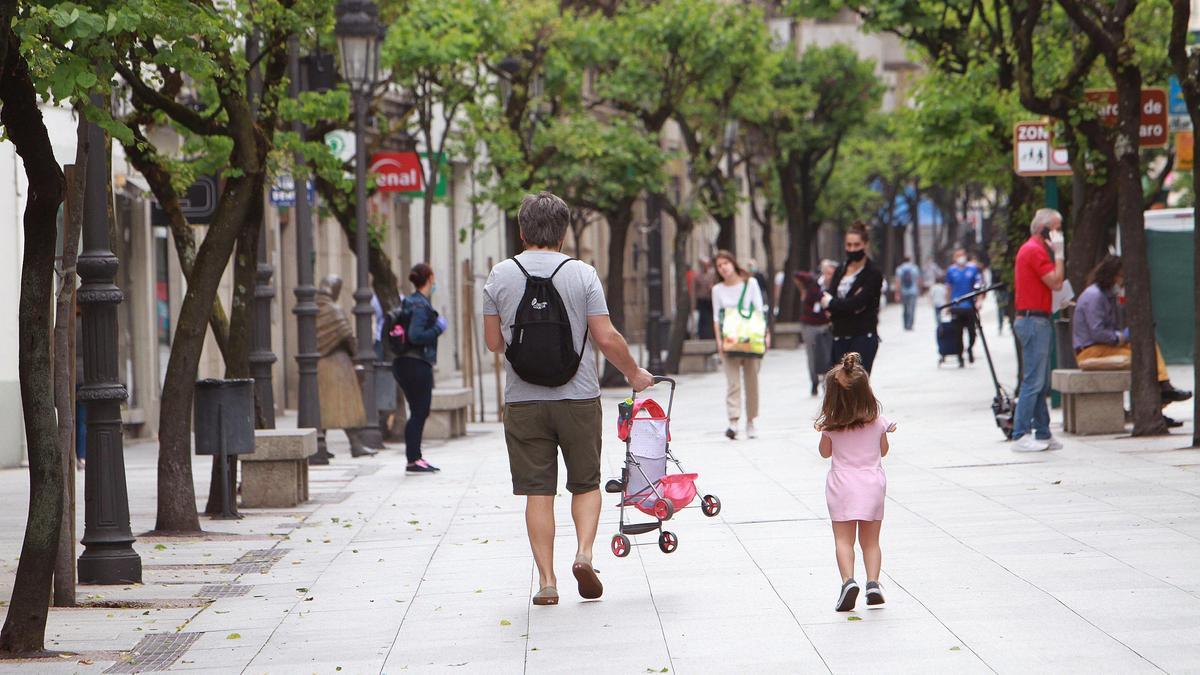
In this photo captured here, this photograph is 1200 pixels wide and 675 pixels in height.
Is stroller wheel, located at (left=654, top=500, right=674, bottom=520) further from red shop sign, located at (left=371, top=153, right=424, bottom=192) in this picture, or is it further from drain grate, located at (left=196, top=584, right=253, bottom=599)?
red shop sign, located at (left=371, top=153, right=424, bottom=192)

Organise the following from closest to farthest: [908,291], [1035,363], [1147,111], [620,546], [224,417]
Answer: [620,546] < [224,417] < [1035,363] < [1147,111] < [908,291]

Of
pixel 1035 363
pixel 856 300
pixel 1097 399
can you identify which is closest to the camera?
pixel 1035 363

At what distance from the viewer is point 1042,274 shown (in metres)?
14.9

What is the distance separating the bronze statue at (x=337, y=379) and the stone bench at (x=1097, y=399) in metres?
6.61

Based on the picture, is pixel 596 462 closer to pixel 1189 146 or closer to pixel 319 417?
pixel 319 417

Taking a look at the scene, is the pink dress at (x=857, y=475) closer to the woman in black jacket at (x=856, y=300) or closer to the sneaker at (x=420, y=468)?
the woman in black jacket at (x=856, y=300)

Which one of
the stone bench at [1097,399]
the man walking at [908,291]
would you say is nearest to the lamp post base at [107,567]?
the stone bench at [1097,399]

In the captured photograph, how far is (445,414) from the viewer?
2106cm

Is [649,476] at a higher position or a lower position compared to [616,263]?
lower

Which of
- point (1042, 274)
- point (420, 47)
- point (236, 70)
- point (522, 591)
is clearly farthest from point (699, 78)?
point (522, 591)

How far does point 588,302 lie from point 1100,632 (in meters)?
2.59

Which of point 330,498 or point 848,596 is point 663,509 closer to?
point 848,596

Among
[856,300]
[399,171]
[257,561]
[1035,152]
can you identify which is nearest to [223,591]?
[257,561]

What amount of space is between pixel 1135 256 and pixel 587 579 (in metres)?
8.64
